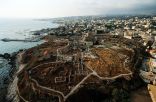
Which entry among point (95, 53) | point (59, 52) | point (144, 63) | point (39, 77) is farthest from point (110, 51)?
point (39, 77)

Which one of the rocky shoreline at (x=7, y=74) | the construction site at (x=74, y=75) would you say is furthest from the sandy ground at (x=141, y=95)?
the rocky shoreline at (x=7, y=74)

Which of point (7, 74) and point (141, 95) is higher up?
point (141, 95)

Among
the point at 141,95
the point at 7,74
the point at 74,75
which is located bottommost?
the point at 7,74

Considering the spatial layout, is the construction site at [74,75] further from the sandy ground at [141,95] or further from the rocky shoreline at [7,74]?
→ the rocky shoreline at [7,74]

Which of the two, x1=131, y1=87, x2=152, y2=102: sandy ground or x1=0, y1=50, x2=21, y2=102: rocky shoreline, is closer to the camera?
x1=131, y1=87, x2=152, y2=102: sandy ground

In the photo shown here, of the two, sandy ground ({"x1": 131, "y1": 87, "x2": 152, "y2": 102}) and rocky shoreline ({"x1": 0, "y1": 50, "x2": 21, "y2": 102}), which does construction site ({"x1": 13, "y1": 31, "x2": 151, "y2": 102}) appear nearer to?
sandy ground ({"x1": 131, "y1": 87, "x2": 152, "y2": 102})

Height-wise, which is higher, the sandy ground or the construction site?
the construction site

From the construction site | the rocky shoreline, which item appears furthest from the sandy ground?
the rocky shoreline

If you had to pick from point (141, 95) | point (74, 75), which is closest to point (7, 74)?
point (74, 75)

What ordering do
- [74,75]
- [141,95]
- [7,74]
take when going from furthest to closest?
[7,74] < [74,75] < [141,95]

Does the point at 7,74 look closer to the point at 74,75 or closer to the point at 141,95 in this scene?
the point at 74,75

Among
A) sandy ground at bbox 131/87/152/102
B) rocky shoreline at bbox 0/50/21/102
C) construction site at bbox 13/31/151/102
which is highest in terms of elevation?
construction site at bbox 13/31/151/102

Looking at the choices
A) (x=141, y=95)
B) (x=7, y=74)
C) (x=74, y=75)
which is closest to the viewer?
(x=141, y=95)
